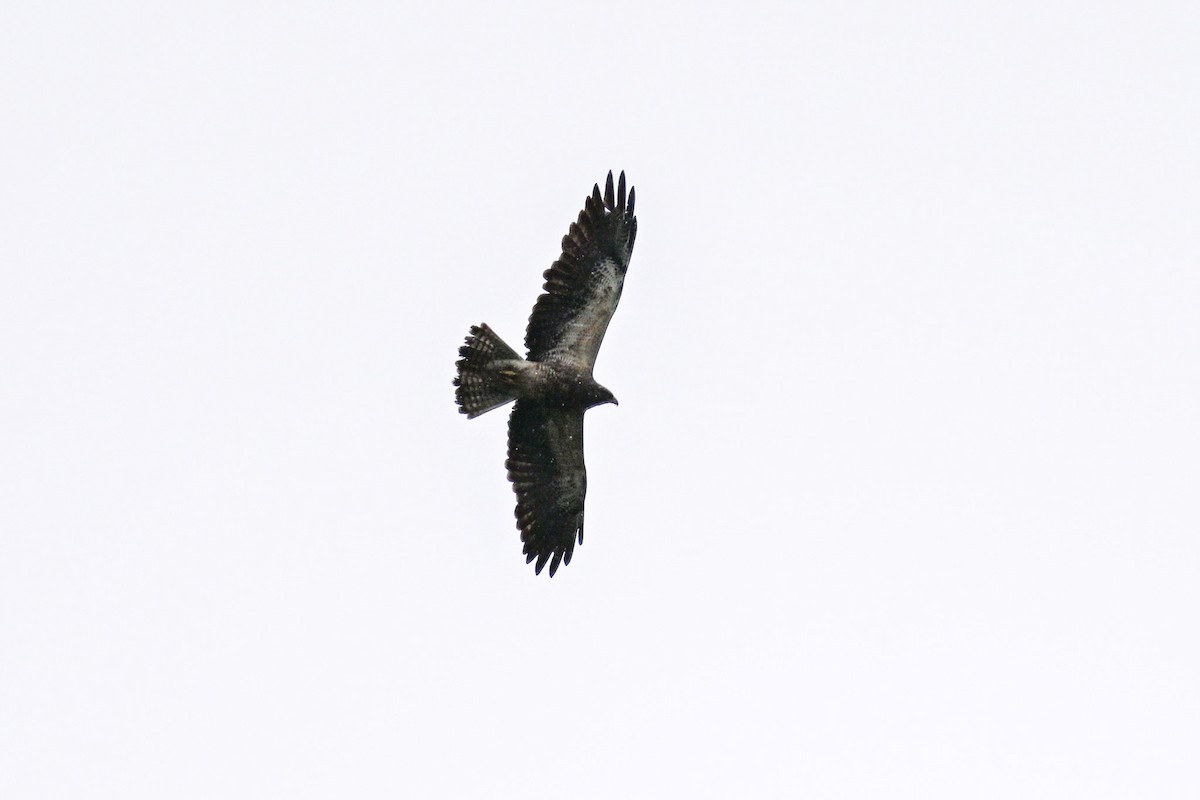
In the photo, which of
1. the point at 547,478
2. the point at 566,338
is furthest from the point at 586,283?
the point at 547,478

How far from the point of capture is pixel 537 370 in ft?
58.6

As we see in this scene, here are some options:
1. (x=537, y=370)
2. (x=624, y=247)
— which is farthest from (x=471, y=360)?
(x=624, y=247)

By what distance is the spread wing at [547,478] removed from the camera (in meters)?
18.4

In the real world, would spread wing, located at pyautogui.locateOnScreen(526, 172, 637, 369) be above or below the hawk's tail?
above

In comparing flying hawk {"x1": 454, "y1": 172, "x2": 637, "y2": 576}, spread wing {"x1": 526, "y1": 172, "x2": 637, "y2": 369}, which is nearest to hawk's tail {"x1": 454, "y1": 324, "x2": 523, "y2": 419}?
flying hawk {"x1": 454, "y1": 172, "x2": 637, "y2": 576}

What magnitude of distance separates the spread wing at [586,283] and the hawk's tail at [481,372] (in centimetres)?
37

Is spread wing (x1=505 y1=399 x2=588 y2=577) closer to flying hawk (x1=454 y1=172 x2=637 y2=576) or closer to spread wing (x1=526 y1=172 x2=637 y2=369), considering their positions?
flying hawk (x1=454 y1=172 x2=637 y2=576)

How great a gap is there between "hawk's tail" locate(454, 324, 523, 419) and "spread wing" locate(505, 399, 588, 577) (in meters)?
0.45

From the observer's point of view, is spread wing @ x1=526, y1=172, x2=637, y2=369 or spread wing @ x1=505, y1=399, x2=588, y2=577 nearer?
spread wing @ x1=526, y1=172, x2=637, y2=369

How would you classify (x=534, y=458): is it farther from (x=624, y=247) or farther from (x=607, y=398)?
(x=624, y=247)

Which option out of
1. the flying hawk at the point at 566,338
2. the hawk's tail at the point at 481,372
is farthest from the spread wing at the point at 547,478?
the hawk's tail at the point at 481,372

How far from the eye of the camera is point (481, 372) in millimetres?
17766

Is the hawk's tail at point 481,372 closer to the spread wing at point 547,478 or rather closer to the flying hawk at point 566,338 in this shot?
the flying hawk at point 566,338

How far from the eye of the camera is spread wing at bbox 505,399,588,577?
18.4m
